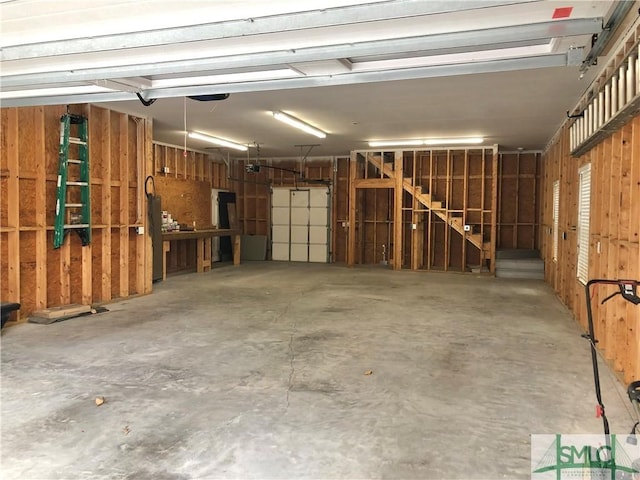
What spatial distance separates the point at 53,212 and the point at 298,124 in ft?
13.9

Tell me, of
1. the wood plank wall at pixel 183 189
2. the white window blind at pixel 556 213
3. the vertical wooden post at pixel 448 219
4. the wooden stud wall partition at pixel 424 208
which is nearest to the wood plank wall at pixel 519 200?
the wooden stud wall partition at pixel 424 208

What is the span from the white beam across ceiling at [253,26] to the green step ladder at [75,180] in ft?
11.4

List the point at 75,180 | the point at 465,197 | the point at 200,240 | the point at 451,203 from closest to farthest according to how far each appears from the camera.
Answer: the point at 75,180, the point at 200,240, the point at 465,197, the point at 451,203

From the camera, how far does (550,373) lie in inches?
162

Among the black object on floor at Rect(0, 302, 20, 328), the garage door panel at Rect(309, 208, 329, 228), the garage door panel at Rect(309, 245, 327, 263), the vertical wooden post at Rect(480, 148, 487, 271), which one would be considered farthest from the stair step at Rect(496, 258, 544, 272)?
the black object on floor at Rect(0, 302, 20, 328)

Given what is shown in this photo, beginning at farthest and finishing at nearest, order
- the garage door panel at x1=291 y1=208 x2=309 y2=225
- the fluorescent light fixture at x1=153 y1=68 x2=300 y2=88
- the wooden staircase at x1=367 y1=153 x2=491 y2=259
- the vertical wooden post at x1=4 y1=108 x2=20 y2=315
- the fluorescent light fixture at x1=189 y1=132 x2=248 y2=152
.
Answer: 1. the garage door panel at x1=291 y1=208 x2=309 y2=225
2. the wooden staircase at x1=367 y1=153 x2=491 y2=259
3. the fluorescent light fixture at x1=189 y1=132 x2=248 y2=152
4. the vertical wooden post at x1=4 y1=108 x2=20 y2=315
5. the fluorescent light fixture at x1=153 y1=68 x2=300 y2=88

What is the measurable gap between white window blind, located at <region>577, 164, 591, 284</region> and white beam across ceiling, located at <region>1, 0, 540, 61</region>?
4.25 metres

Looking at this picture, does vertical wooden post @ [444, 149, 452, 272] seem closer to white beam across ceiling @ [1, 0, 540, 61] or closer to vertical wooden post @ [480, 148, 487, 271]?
vertical wooden post @ [480, 148, 487, 271]

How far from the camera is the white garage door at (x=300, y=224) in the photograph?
13562mm

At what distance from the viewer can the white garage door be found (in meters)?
13.6

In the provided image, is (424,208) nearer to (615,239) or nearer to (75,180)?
(615,239)

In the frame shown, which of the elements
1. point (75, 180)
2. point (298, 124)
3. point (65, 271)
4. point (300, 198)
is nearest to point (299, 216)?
point (300, 198)

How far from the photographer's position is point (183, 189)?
36.5 feet

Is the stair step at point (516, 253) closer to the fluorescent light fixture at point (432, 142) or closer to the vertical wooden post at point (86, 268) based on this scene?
the fluorescent light fixture at point (432, 142)
